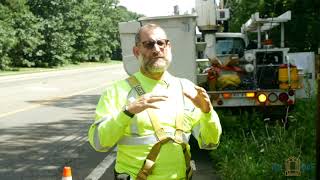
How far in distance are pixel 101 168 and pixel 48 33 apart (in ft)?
173

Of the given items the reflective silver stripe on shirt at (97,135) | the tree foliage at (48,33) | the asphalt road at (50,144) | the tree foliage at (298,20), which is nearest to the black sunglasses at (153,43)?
the reflective silver stripe on shirt at (97,135)

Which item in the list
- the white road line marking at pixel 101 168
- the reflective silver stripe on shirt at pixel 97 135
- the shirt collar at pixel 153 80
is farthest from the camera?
the white road line marking at pixel 101 168

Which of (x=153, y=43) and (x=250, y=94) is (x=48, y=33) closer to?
(x=250, y=94)

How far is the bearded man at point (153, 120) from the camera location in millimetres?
3158

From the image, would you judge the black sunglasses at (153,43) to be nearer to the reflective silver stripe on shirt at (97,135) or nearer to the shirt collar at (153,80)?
the shirt collar at (153,80)

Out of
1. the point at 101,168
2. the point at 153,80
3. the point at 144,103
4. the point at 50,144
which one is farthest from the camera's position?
the point at 50,144

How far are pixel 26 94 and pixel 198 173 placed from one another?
15.8 m

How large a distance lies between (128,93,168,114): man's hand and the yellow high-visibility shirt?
120 millimetres

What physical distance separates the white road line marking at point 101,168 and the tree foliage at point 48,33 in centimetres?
3798

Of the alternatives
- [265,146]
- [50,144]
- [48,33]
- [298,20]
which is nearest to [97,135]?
[265,146]

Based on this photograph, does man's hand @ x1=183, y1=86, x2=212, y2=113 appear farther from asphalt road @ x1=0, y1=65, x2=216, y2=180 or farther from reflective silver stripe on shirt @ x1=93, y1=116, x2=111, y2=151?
asphalt road @ x1=0, y1=65, x2=216, y2=180

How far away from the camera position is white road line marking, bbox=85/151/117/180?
7.81 meters

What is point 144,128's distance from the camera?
3170mm

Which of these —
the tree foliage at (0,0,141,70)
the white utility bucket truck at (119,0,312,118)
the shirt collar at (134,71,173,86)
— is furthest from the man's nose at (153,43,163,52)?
the tree foliage at (0,0,141,70)
